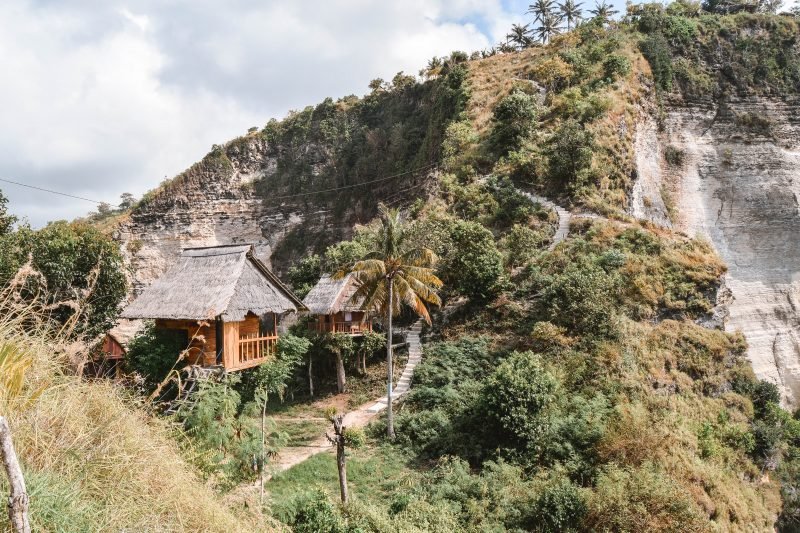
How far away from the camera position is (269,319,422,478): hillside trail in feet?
50.7

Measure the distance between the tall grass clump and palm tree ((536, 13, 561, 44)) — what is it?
2124 inches

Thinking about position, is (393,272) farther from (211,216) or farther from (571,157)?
(211,216)

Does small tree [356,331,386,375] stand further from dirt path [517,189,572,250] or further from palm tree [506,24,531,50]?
palm tree [506,24,531,50]

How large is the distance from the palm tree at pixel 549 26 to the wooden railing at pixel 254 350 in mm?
45846

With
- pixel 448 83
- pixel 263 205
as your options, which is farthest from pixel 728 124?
pixel 263 205

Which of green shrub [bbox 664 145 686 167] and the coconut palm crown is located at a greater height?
green shrub [bbox 664 145 686 167]

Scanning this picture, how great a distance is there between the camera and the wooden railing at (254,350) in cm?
1561

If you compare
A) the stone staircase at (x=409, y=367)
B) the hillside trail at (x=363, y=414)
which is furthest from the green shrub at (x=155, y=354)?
the stone staircase at (x=409, y=367)

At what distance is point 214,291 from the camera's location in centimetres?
1533

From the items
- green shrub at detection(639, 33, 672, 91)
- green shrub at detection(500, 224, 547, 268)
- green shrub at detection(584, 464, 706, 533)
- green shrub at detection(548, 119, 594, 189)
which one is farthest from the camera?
green shrub at detection(639, 33, 672, 91)

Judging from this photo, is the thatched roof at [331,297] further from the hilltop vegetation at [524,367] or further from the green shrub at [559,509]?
the green shrub at [559,509]

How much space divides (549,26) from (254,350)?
48.0m

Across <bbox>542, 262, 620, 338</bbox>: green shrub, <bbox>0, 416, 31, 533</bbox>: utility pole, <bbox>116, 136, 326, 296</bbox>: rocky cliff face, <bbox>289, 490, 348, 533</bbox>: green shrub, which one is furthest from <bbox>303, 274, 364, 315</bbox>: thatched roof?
<bbox>116, 136, 326, 296</bbox>: rocky cliff face

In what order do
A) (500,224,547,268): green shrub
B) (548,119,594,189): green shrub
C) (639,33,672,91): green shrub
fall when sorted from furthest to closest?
(639,33,672,91): green shrub < (548,119,594,189): green shrub < (500,224,547,268): green shrub
